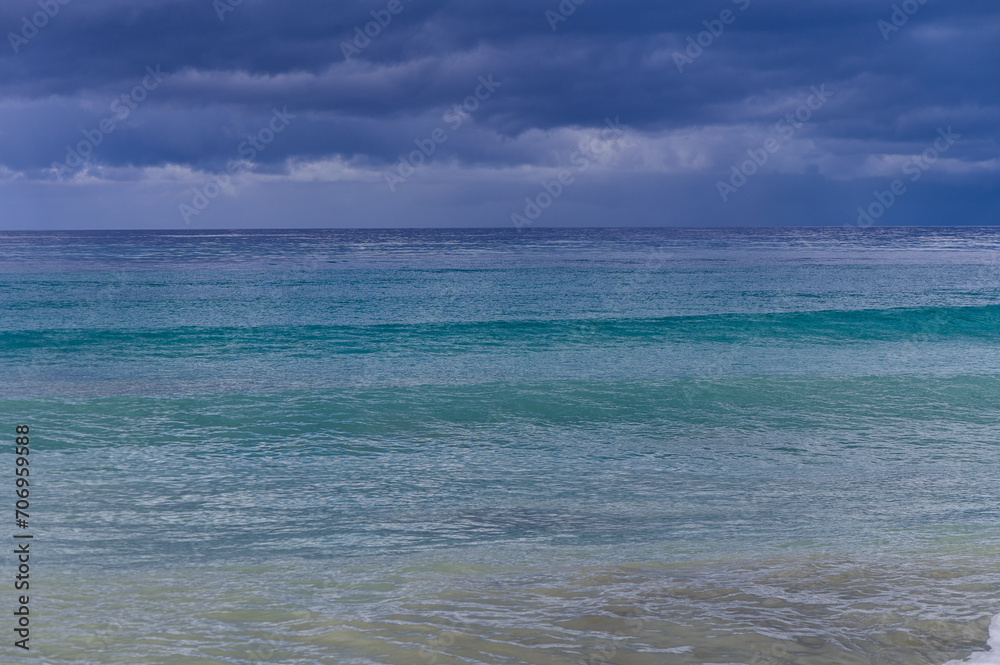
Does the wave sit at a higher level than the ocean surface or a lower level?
higher

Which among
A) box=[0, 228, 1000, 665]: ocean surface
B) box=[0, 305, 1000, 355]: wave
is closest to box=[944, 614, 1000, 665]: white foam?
box=[0, 228, 1000, 665]: ocean surface

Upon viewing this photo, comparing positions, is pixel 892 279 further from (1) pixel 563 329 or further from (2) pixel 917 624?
(2) pixel 917 624

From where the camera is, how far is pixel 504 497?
796 cm

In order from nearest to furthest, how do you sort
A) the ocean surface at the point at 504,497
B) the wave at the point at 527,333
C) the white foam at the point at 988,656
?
the white foam at the point at 988,656 < the ocean surface at the point at 504,497 < the wave at the point at 527,333

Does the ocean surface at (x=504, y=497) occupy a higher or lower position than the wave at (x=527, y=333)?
lower

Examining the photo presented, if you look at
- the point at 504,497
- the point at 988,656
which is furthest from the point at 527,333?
the point at 988,656

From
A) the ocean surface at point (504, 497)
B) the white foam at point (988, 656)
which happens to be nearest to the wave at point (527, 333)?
the ocean surface at point (504, 497)

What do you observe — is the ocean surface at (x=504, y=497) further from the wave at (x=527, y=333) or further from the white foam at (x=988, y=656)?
the wave at (x=527, y=333)

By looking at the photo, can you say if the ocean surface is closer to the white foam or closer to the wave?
the white foam

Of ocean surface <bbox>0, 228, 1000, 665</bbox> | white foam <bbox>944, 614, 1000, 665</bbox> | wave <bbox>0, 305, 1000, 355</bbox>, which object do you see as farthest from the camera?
wave <bbox>0, 305, 1000, 355</bbox>

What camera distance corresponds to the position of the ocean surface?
488cm

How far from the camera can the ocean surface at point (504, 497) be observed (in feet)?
16.0

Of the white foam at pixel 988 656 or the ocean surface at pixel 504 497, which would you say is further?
the ocean surface at pixel 504 497

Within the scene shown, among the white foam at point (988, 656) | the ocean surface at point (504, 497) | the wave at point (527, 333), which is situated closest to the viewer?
the white foam at point (988, 656)
